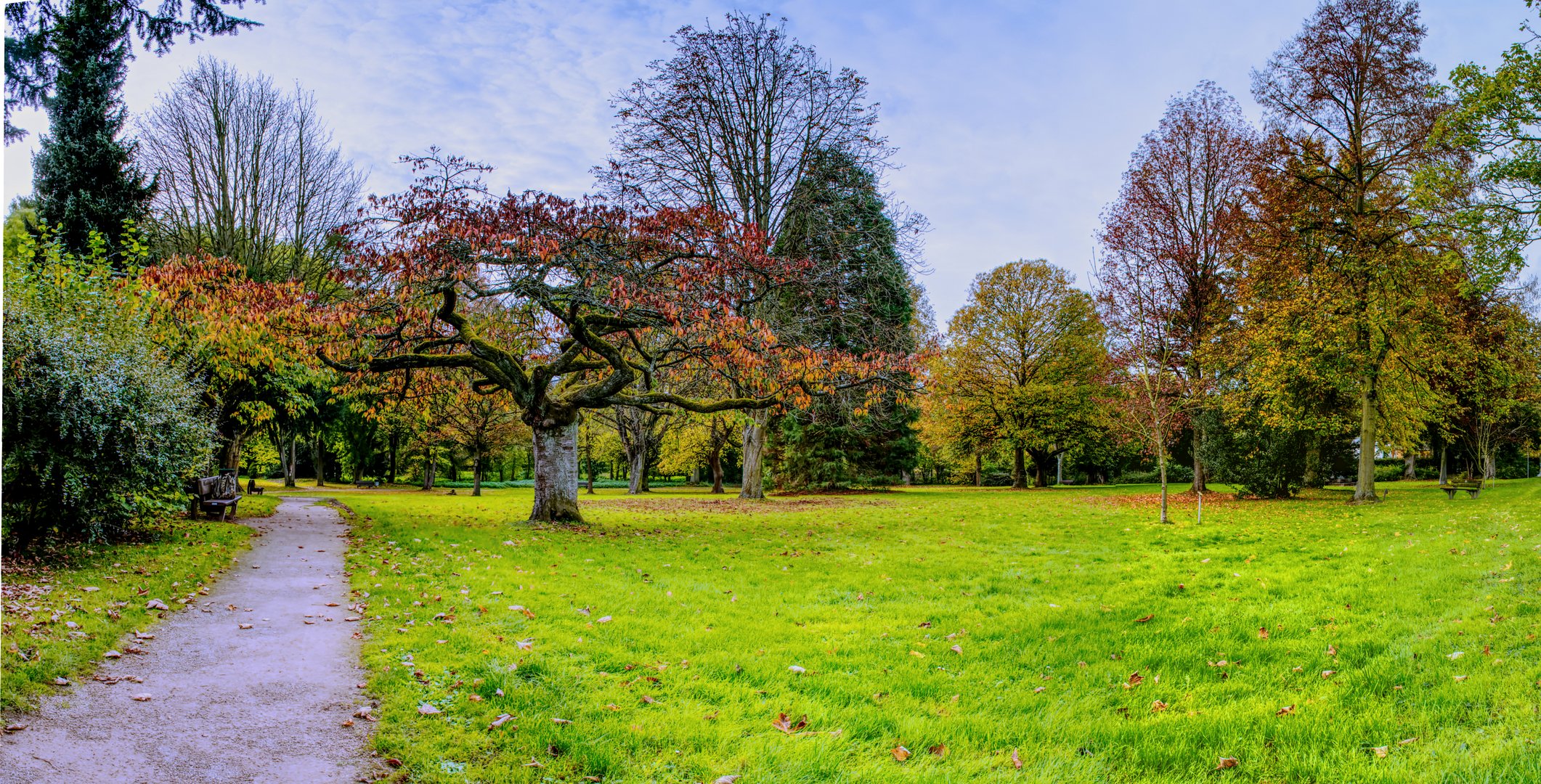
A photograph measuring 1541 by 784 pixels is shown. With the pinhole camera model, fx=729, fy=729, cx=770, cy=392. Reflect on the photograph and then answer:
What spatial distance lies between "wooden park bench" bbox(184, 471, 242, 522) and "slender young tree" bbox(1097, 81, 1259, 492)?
25.3 m

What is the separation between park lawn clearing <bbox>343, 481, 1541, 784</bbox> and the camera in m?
3.83

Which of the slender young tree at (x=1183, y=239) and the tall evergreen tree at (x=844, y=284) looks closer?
the tall evergreen tree at (x=844, y=284)

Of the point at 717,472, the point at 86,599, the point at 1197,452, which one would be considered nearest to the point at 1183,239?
the point at 1197,452

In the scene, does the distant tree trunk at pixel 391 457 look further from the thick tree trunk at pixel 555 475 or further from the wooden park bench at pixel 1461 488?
the wooden park bench at pixel 1461 488

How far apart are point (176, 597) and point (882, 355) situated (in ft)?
37.4

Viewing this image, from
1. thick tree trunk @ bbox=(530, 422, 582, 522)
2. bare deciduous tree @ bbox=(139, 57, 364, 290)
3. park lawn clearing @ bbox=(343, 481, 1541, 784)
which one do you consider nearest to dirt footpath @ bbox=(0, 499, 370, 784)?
park lawn clearing @ bbox=(343, 481, 1541, 784)

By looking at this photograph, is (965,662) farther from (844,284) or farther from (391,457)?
(391,457)

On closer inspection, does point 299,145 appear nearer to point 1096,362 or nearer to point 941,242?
point 941,242

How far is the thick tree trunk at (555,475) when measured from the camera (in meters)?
14.7

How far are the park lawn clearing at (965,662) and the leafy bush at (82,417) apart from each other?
2640 millimetres

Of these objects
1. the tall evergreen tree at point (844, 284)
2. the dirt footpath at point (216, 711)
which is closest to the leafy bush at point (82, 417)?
the dirt footpath at point (216, 711)

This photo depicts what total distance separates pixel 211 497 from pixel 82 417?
21.6 ft

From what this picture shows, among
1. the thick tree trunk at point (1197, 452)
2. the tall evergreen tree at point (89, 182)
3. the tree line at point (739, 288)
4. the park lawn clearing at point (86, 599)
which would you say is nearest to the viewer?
the park lawn clearing at point (86, 599)

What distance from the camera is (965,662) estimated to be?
18.3 ft
